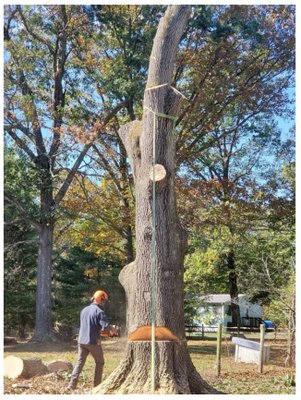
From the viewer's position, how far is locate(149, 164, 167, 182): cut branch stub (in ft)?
18.9

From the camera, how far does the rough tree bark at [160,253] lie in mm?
5378

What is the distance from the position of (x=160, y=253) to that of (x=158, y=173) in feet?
2.91

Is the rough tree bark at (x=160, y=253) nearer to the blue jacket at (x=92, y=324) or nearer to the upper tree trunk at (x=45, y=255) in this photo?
the blue jacket at (x=92, y=324)

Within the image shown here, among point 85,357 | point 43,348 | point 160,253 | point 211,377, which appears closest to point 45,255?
point 43,348

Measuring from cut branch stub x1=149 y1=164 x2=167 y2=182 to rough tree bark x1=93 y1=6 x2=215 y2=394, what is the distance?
5cm

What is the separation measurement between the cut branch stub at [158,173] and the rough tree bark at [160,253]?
0.05 meters

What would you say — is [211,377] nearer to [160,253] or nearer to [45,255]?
[160,253]

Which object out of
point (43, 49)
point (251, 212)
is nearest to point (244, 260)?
point (251, 212)

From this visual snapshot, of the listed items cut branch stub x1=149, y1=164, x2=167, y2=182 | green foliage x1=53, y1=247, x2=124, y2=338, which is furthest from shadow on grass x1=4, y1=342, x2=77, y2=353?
cut branch stub x1=149, y1=164, x2=167, y2=182

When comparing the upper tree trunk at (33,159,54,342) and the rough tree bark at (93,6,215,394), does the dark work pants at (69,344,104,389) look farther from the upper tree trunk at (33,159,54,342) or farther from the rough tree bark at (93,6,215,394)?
the upper tree trunk at (33,159,54,342)

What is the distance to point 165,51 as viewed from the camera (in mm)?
6129

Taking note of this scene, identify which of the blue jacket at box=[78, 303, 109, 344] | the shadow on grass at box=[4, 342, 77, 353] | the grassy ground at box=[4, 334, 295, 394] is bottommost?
the shadow on grass at box=[4, 342, 77, 353]

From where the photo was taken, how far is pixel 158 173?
577 centimetres

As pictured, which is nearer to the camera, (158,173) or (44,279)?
(158,173)
